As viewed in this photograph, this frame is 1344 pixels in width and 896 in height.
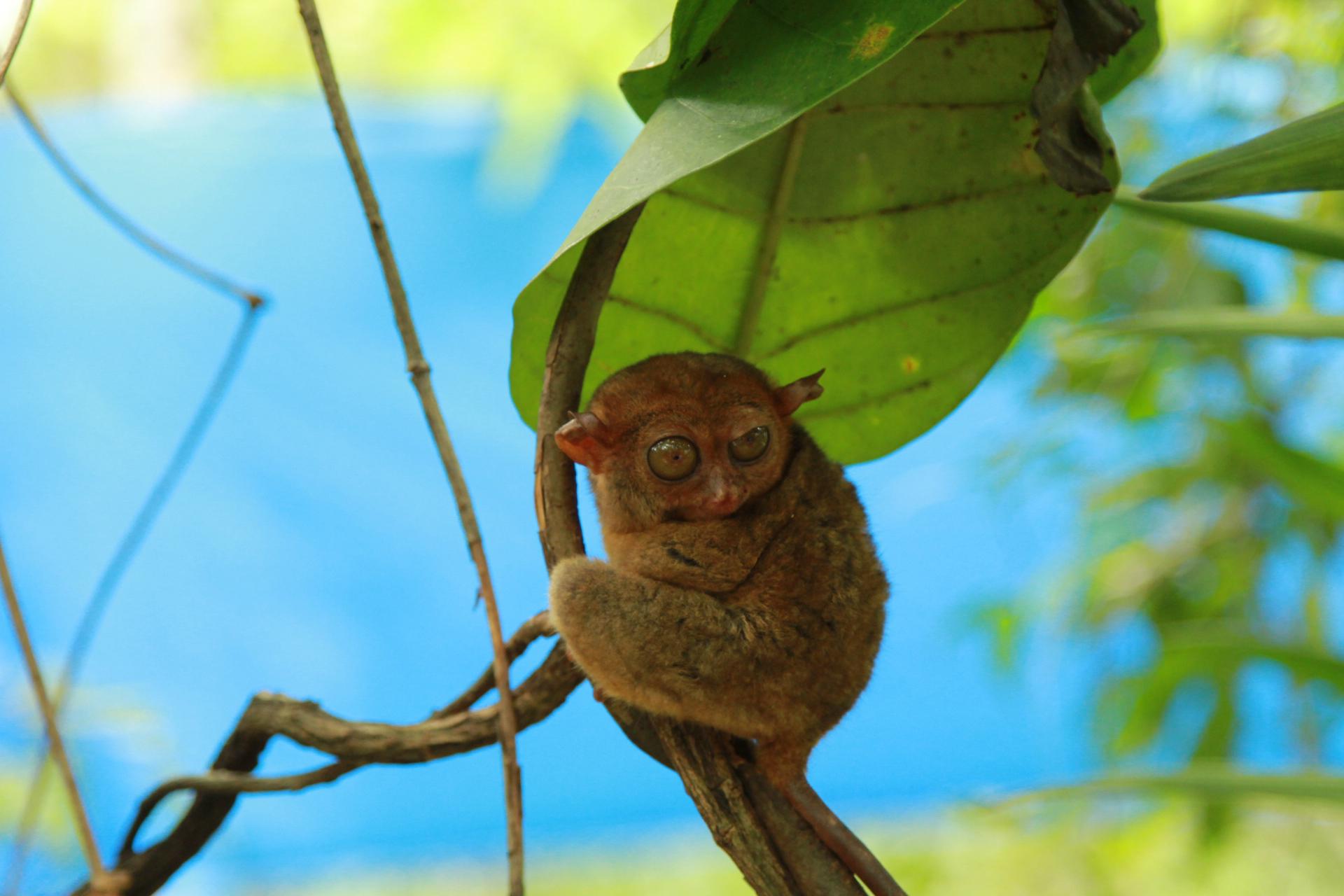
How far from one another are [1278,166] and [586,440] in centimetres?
78

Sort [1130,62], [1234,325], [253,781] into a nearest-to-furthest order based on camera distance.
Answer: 1. [1234,325]
2. [253,781]
3. [1130,62]

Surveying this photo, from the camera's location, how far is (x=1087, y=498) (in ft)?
13.8

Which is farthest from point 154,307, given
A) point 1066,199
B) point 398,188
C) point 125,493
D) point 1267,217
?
point 1267,217

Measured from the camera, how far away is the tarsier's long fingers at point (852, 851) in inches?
46.5

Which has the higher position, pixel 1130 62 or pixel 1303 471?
pixel 1130 62

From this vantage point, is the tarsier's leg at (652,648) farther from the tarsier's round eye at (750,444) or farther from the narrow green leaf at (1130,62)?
the narrow green leaf at (1130,62)

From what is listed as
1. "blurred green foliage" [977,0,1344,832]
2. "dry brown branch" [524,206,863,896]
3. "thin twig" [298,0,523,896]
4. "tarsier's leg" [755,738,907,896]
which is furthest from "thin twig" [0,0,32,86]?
"blurred green foliage" [977,0,1344,832]

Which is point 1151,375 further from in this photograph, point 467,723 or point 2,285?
point 2,285

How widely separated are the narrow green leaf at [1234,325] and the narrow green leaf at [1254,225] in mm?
81

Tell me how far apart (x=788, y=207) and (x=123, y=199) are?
133 inches

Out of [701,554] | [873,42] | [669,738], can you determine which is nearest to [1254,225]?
[873,42]

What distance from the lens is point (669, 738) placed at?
121 cm

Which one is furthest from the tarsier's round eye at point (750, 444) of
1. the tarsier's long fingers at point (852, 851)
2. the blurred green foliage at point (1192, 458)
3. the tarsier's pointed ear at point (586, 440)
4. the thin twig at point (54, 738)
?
the blurred green foliage at point (1192, 458)

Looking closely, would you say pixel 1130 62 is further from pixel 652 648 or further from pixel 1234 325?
pixel 652 648
